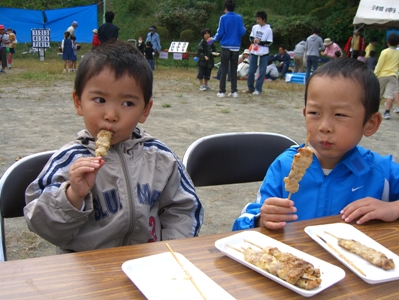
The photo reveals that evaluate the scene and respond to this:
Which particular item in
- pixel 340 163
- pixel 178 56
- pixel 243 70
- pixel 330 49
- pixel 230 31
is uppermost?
pixel 230 31

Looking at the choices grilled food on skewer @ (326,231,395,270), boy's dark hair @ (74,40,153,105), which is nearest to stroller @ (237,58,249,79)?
boy's dark hair @ (74,40,153,105)

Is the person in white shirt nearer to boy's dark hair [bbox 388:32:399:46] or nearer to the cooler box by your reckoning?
boy's dark hair [bbox 388:32:399:46]

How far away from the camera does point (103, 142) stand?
164 cm

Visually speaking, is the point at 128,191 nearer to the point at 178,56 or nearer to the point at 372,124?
the point at 372,124

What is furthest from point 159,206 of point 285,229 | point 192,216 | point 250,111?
point 250,111

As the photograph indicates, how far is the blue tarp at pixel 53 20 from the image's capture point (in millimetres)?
24766

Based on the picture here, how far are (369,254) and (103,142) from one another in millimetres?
1027

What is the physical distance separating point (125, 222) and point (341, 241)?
0.92 metres

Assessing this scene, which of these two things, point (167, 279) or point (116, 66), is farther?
point (116, 66)

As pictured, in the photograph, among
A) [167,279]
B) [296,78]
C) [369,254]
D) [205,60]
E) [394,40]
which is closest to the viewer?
[167,279]

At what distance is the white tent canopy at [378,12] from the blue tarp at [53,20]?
16839 millimetres

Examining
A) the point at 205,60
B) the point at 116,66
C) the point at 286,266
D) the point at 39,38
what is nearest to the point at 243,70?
the point at 205,60

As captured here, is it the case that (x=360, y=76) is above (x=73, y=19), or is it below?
below

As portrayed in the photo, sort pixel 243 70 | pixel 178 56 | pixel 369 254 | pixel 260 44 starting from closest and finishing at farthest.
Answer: pixel 369 254 → pixel 260 44 → pixel 243 70 → pixel 178 56
